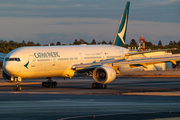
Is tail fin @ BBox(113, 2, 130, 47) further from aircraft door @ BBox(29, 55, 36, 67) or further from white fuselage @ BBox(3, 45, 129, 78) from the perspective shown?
aircraft door @ BBox(29, 55, 36, 67)

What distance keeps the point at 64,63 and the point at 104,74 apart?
4.66m

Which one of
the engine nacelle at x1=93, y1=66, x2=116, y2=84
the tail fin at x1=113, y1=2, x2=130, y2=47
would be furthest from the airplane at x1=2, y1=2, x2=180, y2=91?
the tail fin at x1=113, y1=2, x2=130, y2=47

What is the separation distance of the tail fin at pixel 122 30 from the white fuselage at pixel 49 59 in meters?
5.09

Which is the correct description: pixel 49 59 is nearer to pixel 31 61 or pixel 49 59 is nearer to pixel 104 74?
pixel 31 61

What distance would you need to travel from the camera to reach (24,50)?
37969 millimetres

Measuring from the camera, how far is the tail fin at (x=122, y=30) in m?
51.5

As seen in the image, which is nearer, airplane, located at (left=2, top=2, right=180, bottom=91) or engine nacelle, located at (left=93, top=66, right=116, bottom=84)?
airplane, located at (left=2, top=2, right=180, bottom=91)

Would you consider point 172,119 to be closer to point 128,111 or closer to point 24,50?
point 128,111

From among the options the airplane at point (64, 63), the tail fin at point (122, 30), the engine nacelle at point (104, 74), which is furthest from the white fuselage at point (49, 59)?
the tail fin at point (122, 30)

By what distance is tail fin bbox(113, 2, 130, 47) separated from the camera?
51.5 m

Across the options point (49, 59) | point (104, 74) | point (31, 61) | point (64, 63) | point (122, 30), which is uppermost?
point (122, 30)

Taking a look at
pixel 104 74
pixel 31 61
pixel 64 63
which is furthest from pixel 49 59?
pixel 104 74

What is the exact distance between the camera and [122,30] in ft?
172

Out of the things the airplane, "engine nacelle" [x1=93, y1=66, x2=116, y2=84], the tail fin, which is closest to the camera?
the airplane
